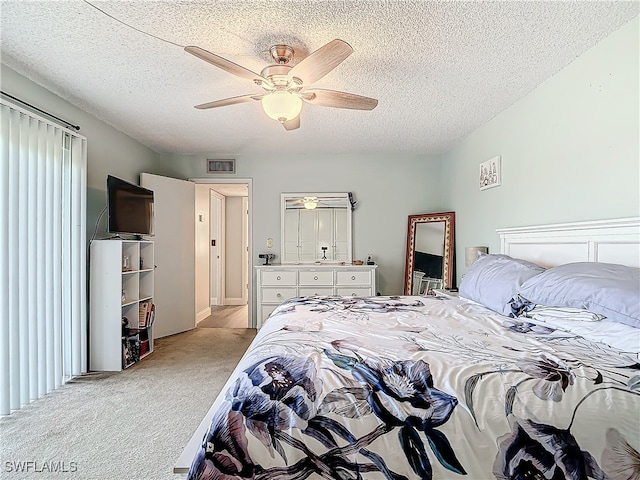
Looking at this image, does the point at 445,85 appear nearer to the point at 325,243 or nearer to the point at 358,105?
the point at 358,105

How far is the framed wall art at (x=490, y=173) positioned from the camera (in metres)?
3.26

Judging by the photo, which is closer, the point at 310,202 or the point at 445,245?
the point at 445,245

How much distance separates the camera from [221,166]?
15.5 feet

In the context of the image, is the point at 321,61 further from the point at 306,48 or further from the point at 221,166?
the point at 221,166

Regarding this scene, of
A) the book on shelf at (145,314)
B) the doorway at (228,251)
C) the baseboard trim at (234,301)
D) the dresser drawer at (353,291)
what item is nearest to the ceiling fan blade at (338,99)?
the dresser drawer at (353,291)

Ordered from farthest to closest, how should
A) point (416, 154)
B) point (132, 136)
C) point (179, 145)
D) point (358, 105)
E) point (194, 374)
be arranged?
point (416, 154), point (179, 145), point (132, 136), point (194, 374), point (358, 105)

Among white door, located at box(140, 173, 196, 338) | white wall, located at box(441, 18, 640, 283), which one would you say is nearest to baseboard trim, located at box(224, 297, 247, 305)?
white door, located at box(140, 173, 196, 338)

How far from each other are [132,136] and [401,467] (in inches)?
164

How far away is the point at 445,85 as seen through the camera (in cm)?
262

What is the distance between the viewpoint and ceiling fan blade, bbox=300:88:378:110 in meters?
2.22

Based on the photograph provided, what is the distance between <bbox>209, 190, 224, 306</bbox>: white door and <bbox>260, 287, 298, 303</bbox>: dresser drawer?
8.64 ft

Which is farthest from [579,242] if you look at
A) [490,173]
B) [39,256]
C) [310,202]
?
[39,256]

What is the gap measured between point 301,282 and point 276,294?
13.7 inches

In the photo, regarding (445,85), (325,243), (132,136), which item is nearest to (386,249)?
(325,243)
